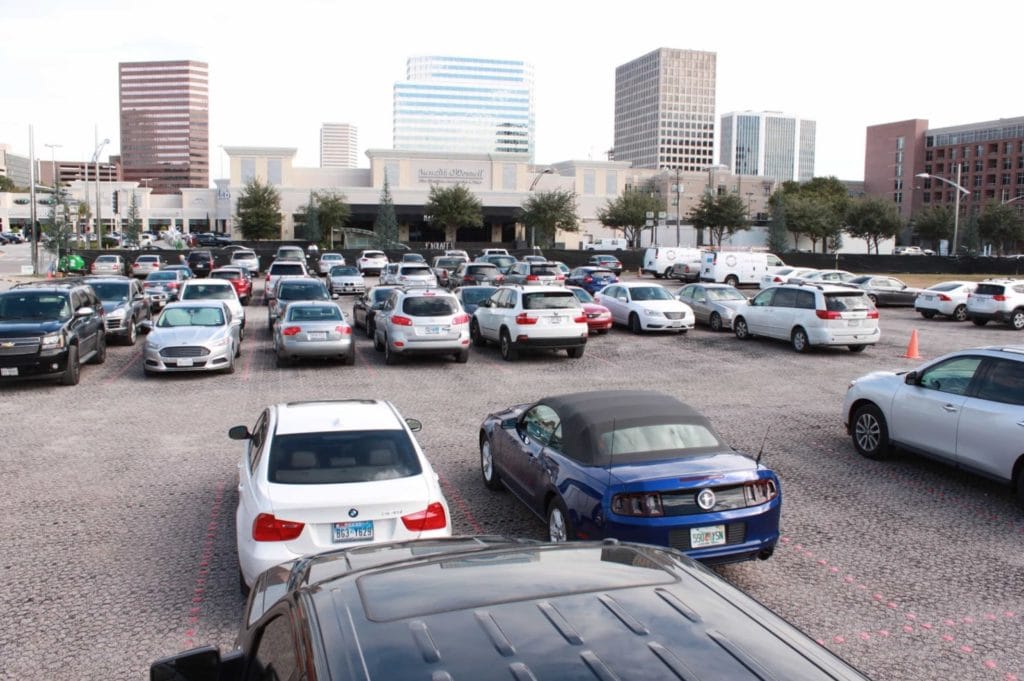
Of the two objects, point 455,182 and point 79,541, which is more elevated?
point 455,182

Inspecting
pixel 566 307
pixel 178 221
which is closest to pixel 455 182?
pixel 178 221

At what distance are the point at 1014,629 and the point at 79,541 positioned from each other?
7.81m

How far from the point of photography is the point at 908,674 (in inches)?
225

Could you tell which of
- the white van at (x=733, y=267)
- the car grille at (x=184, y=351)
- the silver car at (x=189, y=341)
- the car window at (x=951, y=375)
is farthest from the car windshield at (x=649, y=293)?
the white van at (x=733, y=267)

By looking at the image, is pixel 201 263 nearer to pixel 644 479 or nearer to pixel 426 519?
pixel 426 519

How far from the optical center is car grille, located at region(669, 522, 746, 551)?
22.1 feet

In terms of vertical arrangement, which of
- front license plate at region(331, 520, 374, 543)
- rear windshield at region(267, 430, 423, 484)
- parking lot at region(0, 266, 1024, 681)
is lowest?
parking lot at region(0, 266, 1024, 681)

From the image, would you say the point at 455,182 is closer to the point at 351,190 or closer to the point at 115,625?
the point at 351,190

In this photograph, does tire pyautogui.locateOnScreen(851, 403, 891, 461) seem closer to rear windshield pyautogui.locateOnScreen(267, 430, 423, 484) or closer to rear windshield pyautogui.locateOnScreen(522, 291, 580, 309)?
rear windshield pyautogui.locateOnScreen(267, 430, 423, 484)

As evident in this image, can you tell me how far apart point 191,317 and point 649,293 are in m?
13.3

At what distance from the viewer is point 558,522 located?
757 cm

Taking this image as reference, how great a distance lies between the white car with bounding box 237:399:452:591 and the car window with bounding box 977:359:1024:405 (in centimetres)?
627

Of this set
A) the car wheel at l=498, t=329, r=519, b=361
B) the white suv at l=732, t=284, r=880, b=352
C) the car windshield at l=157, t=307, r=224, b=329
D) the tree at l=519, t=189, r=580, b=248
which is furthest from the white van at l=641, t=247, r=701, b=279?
the car windshield at l=157, t=307, r=224, b=329

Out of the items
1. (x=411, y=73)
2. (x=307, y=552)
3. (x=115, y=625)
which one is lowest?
(x=115, y=625)
